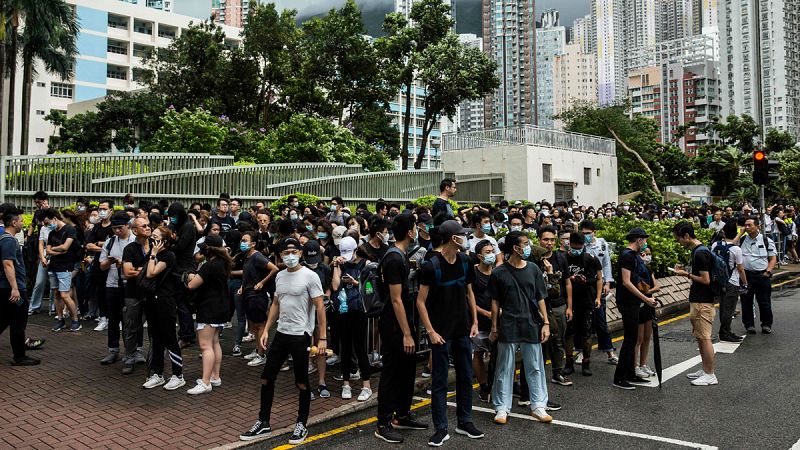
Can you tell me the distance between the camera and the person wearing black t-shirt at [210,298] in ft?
23.0

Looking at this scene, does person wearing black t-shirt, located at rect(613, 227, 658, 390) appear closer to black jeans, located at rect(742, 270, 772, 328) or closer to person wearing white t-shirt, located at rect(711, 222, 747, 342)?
person wearing white t-shirt, located at rect(711, 222, 747, 342)

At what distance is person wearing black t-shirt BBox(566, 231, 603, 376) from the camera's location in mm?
7953

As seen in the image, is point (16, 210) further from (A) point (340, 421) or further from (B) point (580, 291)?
(B) point (580, 291)

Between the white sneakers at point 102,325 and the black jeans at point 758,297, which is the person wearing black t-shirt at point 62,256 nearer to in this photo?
the white sneakers at point 102,325

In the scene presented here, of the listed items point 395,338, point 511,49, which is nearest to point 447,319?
point 395,338

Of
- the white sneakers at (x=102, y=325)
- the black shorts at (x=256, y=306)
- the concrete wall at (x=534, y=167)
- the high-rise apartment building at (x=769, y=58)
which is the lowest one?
the white sneakers at (x=102, y=325)

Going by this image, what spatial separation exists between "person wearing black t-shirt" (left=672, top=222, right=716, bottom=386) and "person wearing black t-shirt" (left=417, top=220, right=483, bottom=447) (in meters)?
3.36

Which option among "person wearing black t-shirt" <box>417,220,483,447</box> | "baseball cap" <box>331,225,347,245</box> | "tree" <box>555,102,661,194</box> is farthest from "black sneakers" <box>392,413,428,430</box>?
"tree" <box>555,102,661,194</box>

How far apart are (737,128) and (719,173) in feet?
15.4

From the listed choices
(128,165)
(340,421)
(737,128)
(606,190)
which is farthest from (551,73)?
(340,421)

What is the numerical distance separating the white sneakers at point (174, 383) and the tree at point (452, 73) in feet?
82.0

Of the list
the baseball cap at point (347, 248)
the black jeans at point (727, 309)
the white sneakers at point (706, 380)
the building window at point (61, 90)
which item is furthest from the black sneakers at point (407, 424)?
the building window at point (61, 90)

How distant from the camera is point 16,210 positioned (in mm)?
8594

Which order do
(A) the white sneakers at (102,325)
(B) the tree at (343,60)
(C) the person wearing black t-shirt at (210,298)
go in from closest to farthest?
(C) the person wearing black t-shirt at (210,298) → (A) the white sneakers at (102,325) → (B) the tree at (343,60)
